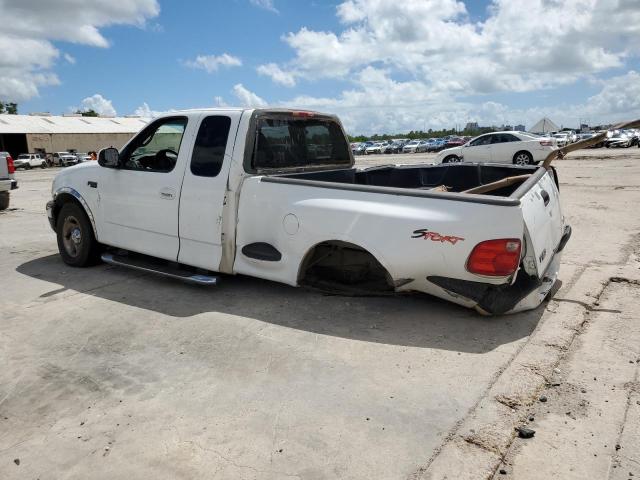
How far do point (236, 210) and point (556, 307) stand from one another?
3.06m

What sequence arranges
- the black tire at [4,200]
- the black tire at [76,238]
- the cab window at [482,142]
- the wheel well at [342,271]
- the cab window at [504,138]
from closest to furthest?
the wheel well at [342,271], the black tire at [76,238], the black tire at [4,200], the cab window at [504,138], the cab window at [482,142]

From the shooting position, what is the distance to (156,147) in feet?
19.0

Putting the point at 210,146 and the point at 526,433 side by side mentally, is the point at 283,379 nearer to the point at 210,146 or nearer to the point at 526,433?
the point at 526,433

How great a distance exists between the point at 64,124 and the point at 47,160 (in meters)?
10.9

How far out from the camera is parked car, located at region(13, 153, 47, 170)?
151 feet

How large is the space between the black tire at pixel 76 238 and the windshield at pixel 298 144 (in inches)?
101

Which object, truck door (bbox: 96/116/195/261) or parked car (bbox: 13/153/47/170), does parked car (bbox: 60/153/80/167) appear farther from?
truck door (bbox: 96/116/195/261)

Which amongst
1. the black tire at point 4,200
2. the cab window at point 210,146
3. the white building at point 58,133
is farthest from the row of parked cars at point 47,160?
the cab window at point 210,146

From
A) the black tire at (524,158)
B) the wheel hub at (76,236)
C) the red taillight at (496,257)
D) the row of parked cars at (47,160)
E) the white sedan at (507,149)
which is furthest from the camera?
the row of parked cars at (47,160)

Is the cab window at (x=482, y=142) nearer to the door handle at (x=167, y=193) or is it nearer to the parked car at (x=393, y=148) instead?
the door handle at (x=167, y=193)

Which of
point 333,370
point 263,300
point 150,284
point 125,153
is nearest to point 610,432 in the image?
point 333,370

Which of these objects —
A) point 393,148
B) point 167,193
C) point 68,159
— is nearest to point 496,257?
point 167,193

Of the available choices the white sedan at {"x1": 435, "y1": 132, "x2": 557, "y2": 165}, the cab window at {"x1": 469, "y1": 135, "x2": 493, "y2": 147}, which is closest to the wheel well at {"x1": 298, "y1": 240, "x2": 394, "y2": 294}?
the white sedan at {"x1": 435, "y1": 132, "x2": 557, "y2": 165}

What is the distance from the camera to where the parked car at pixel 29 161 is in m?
46.1
